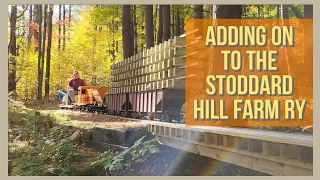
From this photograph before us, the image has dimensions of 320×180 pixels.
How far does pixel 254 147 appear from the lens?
599cm

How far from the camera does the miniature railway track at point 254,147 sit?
16.9 ft

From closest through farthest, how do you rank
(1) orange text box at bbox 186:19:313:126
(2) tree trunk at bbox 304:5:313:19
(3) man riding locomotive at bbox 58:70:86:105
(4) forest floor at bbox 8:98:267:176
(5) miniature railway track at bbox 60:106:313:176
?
1. (5) miniature railway track at bbox 60:106:313:176
2. (1) orange text box at bbox 186:19:313:126
3. (4) forest floor at bbox 8:98:267:176
4. (2) tree trunk at bbox 304:5:313:19
5. (3) man riding locomotive at bbox 58:70:86:105

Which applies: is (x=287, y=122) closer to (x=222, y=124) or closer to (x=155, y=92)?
(x=222, y=124)

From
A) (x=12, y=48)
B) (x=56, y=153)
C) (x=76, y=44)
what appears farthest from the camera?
(x=76, y=44)

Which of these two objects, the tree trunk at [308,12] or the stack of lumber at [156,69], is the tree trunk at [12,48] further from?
the tree trunk at [308,12]

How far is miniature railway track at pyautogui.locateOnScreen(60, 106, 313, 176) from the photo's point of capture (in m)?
5.14

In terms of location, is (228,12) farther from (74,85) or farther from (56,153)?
(74,85)

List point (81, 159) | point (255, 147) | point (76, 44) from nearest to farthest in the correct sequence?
point (255, 147) < point (81, 159) < point (76, 44)

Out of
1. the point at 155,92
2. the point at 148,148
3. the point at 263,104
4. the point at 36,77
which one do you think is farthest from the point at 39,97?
the point at 263,104

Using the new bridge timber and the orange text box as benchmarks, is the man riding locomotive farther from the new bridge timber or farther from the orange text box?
the new bridge timber

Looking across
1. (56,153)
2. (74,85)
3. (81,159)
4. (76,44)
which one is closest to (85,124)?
(56,153)

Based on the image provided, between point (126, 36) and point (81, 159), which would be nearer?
point (81, 159)

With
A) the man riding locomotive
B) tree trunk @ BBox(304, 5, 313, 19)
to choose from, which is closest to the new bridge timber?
tree trunk @ BBox(304, 5, 313, 19)

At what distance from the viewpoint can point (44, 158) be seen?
375 inches
